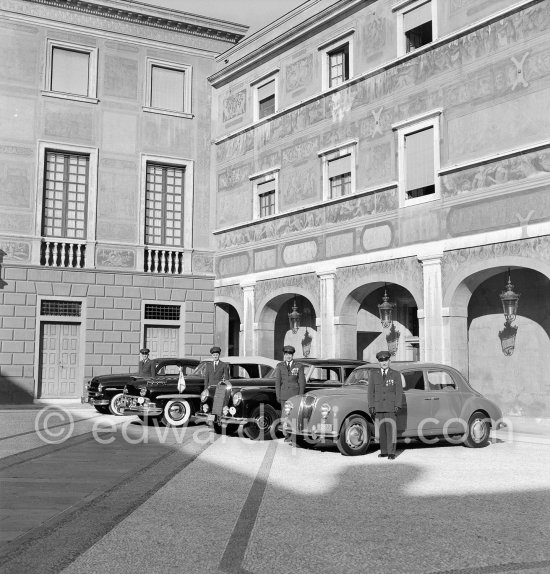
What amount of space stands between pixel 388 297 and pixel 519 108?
249 inches

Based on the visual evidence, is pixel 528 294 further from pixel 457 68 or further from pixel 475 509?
pixel 475 509

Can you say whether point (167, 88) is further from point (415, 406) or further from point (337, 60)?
point (415, 406)

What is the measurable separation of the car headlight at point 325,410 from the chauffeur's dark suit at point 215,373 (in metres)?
3.92

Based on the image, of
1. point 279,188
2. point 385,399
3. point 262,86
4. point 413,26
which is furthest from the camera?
point 262,86

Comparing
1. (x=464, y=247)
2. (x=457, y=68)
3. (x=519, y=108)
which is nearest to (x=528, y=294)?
(x=464, y=247)

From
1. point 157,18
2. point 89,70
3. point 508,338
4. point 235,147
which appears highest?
point 157,18

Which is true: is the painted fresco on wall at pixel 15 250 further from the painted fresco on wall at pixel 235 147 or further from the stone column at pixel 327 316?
the stone column at pixel 327 316

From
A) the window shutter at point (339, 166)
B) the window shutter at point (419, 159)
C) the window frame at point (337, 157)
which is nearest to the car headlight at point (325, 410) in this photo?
the window shutter at point (419, 159)

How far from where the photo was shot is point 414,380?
12.7 meters

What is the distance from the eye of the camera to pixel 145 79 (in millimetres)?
26219

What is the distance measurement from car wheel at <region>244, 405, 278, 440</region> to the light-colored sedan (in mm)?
779

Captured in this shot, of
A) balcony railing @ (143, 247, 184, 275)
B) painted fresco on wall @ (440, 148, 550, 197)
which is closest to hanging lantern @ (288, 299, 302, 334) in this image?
balcony railing @ (143, 247, 184, 275)

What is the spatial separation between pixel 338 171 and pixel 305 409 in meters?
10.9

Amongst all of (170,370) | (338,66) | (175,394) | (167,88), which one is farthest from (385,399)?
(167,88)
